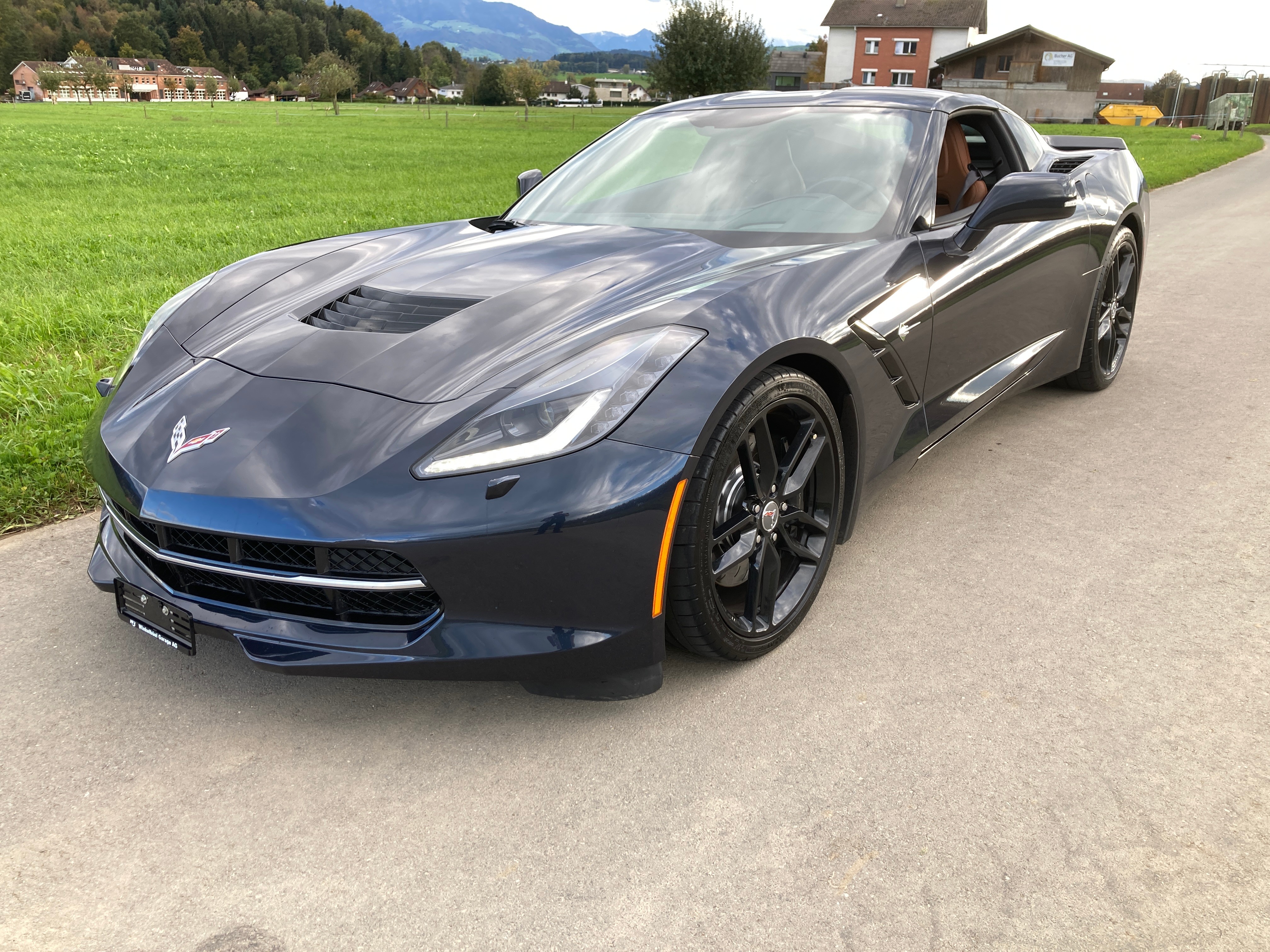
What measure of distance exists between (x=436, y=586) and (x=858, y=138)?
7.36 feet

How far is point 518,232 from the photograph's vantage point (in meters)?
3.29

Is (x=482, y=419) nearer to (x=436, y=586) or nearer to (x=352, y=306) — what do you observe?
(x=436, y=586)

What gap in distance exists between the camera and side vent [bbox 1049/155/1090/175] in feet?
14.1

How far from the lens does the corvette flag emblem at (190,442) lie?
84.6 inches

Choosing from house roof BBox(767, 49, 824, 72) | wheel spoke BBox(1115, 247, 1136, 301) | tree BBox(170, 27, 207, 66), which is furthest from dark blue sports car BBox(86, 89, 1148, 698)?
tree BBox(170, 27, 207, 66)

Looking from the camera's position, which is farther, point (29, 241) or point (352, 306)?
point (29, 241)

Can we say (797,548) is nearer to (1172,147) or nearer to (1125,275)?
(1125,275)

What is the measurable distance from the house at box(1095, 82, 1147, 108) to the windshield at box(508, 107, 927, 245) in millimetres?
65679

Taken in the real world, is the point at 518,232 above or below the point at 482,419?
above

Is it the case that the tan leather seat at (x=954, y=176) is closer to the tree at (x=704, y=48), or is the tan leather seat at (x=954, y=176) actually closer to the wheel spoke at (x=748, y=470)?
the wheel spoke at (x=748, y=470)

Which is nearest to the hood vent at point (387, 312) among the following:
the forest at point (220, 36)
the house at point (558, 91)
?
the house at point (558, 91)

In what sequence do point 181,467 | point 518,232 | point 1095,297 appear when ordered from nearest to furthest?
point 181,467 → point 518,232 → point 1095,297

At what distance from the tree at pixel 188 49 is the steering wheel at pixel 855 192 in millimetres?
153356

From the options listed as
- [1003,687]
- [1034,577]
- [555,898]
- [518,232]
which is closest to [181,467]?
[555,898]
